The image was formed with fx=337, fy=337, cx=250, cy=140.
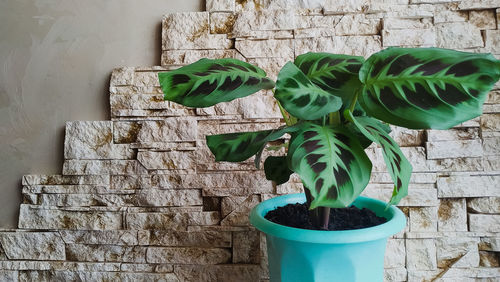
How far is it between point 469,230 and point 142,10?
1.17 metres

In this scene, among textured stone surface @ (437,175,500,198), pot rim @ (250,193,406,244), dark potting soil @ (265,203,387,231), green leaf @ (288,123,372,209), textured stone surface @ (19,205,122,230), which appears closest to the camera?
green leaf @ (288,123,372,209)

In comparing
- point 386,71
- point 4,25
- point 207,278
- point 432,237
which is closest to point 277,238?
point 386,71

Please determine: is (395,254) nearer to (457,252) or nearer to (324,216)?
(457,252)

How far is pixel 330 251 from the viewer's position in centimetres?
59

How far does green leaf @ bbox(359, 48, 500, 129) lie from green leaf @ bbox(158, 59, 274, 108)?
19 cm

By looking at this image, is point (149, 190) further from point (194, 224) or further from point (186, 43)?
point (186, 43)

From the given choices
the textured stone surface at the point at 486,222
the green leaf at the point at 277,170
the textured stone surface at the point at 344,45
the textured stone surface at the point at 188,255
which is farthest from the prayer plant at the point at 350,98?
the textured stone surface at the point at 486,222

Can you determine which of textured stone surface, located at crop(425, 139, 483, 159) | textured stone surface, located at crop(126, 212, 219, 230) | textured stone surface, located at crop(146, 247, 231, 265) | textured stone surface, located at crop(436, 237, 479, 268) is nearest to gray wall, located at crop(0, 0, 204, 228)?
textured stone surface, located at crop(126, 212, 219, 230)

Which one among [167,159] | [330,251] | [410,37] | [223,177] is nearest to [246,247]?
[223,177]

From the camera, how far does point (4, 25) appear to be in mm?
1083

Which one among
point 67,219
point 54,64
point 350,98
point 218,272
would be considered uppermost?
point 54,64

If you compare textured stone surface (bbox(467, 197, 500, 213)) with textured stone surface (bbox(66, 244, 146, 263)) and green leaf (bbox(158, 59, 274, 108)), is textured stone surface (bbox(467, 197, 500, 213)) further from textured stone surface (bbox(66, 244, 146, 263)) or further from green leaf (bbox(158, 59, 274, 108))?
textured stone surface (bbox(66, 244, 146, 263))

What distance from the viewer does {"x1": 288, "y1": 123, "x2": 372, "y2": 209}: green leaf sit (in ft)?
1.48

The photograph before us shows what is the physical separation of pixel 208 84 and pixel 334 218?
38cm
